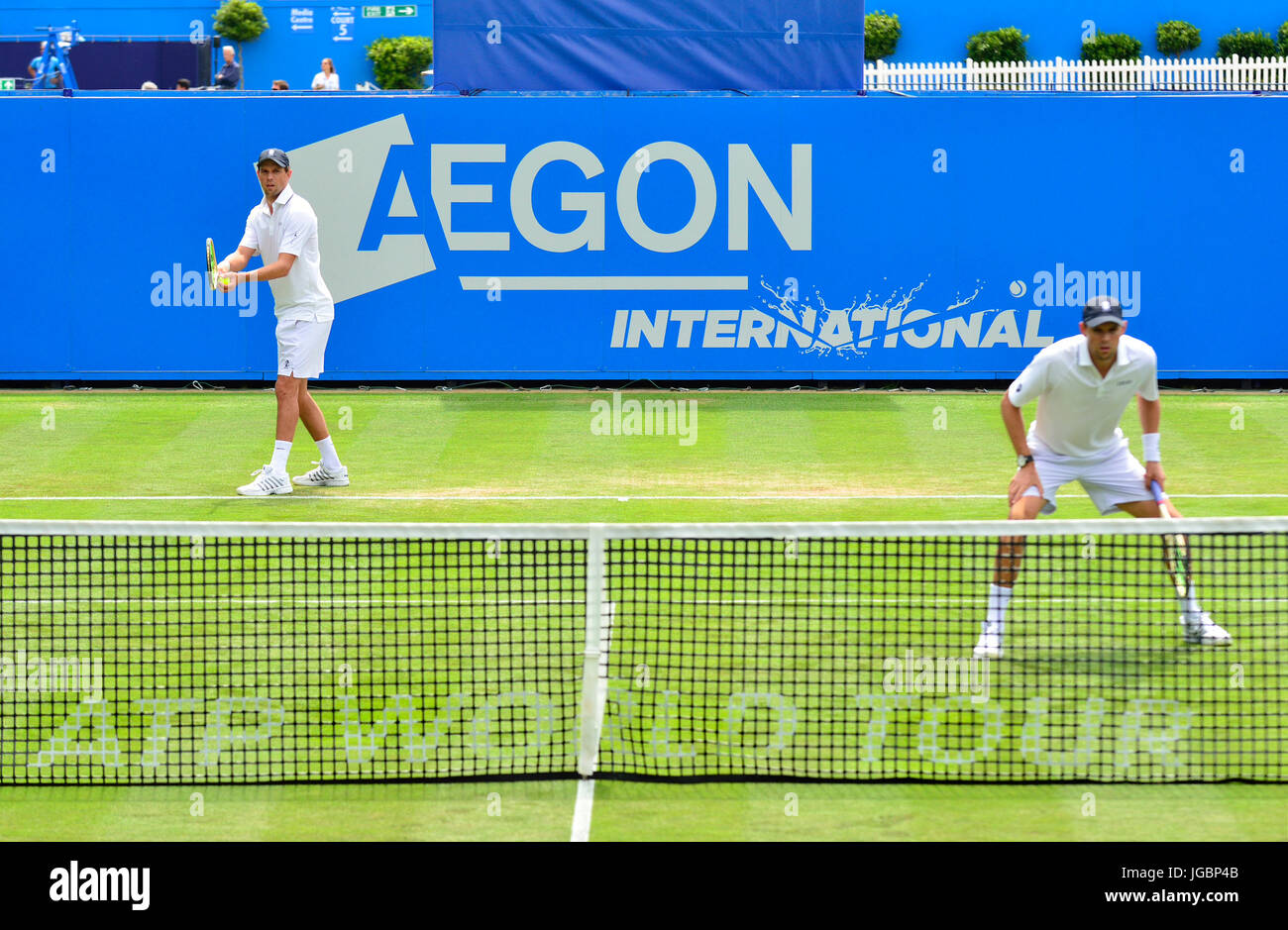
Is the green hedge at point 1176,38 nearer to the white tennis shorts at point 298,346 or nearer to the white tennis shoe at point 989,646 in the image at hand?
the white tennis shorts at point 298,346

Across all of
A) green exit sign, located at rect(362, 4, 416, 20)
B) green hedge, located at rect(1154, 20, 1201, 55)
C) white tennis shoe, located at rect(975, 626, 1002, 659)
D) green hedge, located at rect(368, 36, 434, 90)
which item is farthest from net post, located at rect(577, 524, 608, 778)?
green exit sign, located at rect(362, 4, 416, 20)

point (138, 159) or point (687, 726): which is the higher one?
point (138, 159)

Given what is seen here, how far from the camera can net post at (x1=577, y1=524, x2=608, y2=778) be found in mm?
5621

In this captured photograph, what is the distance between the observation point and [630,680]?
6.61m

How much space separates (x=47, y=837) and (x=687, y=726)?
2.33 metres

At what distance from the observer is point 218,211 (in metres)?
16.1

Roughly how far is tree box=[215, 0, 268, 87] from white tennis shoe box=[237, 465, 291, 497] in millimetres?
33323

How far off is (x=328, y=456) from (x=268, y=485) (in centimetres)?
50

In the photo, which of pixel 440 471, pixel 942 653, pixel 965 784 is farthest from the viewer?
pixel 440 471

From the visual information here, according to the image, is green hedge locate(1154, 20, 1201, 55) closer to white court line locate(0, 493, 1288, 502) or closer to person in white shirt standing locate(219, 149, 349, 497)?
white court line locate(0, 493, 1288, 502)

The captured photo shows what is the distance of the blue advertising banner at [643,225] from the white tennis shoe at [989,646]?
A: 9573mm
